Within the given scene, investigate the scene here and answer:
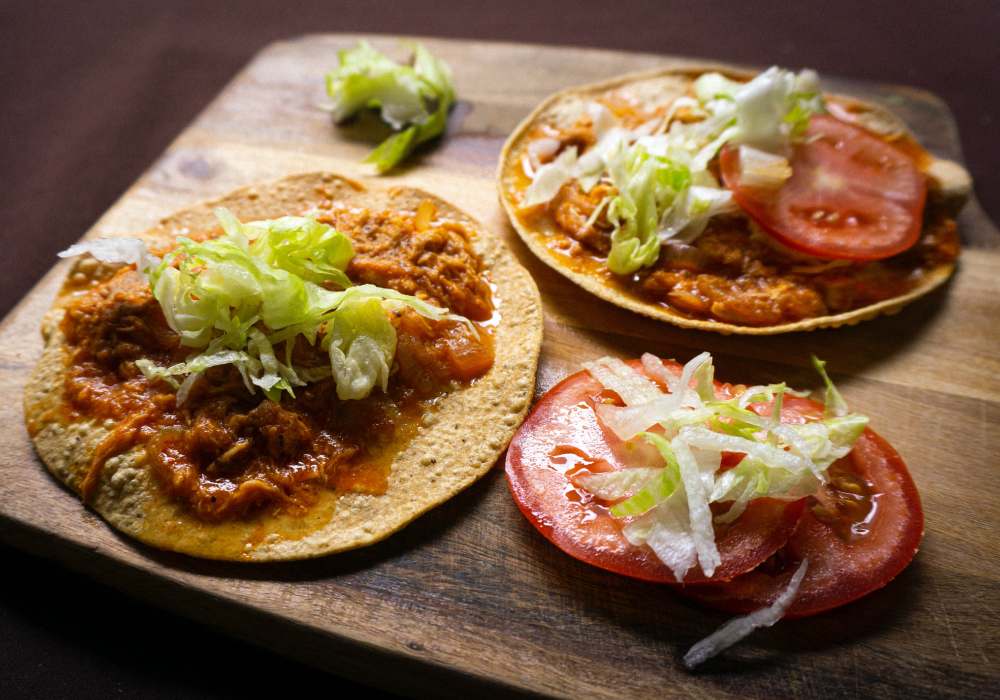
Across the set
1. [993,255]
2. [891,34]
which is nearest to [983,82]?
[891,34]

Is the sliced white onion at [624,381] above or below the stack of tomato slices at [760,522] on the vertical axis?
above

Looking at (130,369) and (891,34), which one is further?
(891,34)

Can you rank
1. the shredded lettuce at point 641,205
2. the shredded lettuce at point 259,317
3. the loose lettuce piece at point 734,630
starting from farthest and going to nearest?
the shredded lettuce at point 641,205 < the shredded lettuce at point 259,317 < the loose lettuce piece at point 734,630

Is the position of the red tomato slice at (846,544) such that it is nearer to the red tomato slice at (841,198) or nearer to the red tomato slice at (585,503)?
the red tomato slice at (585,503)

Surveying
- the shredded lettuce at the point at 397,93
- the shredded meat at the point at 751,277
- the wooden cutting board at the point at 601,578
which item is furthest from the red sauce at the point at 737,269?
the shredded lettuce at the point at 397,93

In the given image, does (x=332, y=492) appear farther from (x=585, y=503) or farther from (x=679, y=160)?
(x=679, y=160)

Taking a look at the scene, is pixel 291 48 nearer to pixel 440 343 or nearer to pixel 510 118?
pixel 510 118
